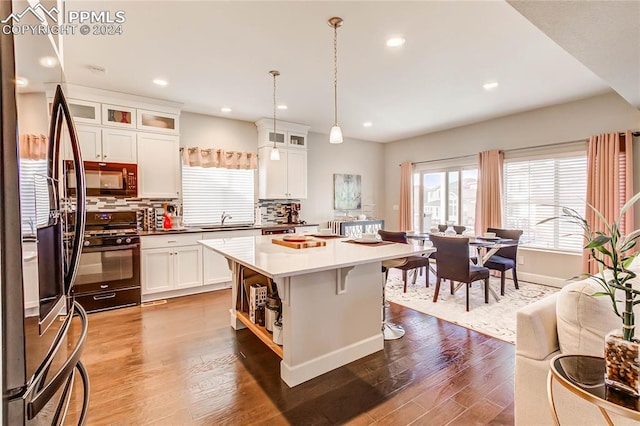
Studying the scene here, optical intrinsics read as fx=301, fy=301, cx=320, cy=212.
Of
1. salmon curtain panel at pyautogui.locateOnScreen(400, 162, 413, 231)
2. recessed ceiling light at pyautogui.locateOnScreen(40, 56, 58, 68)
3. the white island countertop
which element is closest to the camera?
recessed ceiling light at pyautogui.locateOnScreen(40, 56, 58, 68)

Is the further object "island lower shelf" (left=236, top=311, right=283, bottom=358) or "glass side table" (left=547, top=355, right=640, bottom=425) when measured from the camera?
"island lower shelf" (left=236, top=311, right=283, bottom=358)

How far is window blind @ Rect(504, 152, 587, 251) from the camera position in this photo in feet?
14.5

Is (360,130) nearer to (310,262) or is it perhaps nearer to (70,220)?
(310,262)

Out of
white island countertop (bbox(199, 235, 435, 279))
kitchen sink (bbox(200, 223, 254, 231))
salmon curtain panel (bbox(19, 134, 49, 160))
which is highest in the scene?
salmon curtain panel (bbox(19, 134, 49, 160))

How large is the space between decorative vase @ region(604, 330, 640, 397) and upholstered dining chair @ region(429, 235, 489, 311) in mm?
2516

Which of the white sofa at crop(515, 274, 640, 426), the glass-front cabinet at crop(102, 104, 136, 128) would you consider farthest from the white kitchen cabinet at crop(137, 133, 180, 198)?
the white sofa at crop(515, 274, 640, 426)

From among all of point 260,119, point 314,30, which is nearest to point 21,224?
point 314,30

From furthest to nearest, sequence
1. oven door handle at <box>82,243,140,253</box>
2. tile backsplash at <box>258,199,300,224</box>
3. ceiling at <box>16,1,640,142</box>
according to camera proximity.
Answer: tile backsplash at <box>258,199,300,224</box>, oven door handle at <box>82,243,140,253</box>, ceiling at <box>16,1,640,142</box>

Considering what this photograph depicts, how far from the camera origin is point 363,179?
7016 mm

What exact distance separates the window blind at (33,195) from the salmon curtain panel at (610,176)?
5.21m

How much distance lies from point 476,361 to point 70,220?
285 cm

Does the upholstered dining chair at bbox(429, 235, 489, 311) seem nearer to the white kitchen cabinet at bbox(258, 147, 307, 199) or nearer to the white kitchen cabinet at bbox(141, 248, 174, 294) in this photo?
the white kitchen cabinet at bbox(258, 147, 307, 199)

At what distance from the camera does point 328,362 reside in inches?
90.4

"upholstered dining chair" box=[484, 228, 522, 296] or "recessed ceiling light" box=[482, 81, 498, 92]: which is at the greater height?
"recessed ceiling light" box=[482, 81, 498, 92]
